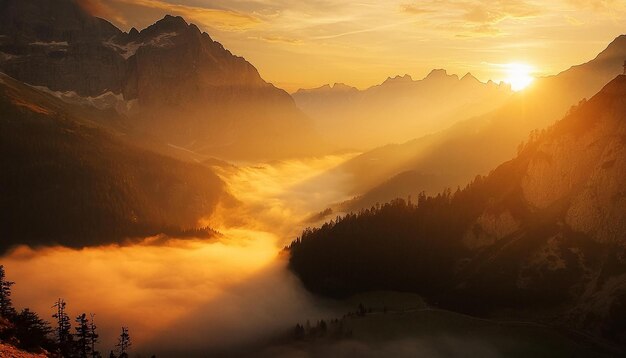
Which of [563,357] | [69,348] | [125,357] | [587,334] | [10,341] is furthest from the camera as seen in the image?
[587,334]

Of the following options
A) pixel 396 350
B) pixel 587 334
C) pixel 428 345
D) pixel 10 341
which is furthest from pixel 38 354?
pixel 587 334

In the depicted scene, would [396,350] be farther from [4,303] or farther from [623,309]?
[4,303]

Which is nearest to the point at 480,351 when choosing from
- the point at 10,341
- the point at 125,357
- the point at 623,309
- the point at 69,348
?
the point at 623,309

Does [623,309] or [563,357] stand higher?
[623,309]

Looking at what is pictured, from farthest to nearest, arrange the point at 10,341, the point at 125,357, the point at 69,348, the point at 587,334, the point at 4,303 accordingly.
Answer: the point at 587,334 → the point at 125,357 → the point at 4,303 → the point at 69,348 → the point at 10,341

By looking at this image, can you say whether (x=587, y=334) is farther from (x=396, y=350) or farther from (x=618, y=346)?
(x=396, y=350)

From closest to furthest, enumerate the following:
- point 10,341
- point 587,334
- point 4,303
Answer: point 10,341 → point 4,303 → point 587,334

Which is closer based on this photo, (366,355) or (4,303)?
(4,303)

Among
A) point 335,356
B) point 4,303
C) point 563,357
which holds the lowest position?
point 563,357

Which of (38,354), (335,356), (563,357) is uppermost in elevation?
(38,354)
